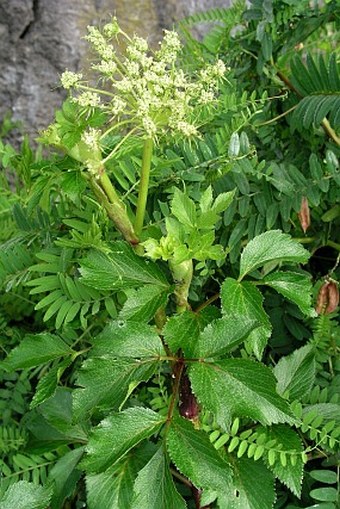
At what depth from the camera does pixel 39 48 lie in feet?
7.23

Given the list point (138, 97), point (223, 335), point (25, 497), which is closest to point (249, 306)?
point (223, 335)

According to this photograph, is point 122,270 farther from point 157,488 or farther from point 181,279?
point 157,488

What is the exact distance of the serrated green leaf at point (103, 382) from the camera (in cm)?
79

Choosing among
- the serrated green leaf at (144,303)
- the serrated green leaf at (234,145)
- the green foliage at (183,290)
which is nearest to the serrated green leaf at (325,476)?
the green foliage at (183,290)

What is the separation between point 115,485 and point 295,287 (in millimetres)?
309

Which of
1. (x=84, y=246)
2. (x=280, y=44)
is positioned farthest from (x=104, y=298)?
(x=280, y=44)

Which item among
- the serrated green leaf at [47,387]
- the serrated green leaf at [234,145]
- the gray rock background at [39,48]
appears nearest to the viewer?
the serrated green leaf at [47,387]

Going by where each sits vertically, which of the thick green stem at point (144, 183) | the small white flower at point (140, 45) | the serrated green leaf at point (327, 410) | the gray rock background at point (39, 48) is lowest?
the serrated green leaf at point (327, 410)

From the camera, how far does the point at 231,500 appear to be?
32.9 inches

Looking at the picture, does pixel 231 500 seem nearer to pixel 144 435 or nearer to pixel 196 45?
pixel 144 435

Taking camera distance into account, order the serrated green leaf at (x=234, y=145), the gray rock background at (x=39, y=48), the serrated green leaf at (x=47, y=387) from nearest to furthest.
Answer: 1. the serrated green leaf at (x=47, y=387)
2. the serrated green leaf at (x=234, y=145)
3. the gray rock background at (x=39, y=48)

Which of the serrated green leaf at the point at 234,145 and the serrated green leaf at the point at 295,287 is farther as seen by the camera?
the serrated green leaf at the point at 234,145

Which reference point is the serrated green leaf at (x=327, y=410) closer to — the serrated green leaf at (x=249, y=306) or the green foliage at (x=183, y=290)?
the green foliage at (x=183, y=290)

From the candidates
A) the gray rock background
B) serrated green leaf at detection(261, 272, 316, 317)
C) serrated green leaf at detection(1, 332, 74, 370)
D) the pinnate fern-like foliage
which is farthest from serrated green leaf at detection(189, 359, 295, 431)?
the gray rock background
